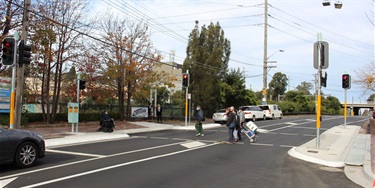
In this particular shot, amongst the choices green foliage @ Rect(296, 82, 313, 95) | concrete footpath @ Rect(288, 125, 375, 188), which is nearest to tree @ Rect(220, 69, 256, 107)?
concrete footpath @ Rect(288, 125, 375, 188)

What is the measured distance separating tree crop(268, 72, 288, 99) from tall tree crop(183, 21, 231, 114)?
65.4 meters

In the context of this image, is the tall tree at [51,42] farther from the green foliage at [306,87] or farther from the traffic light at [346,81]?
the green foliage at [306,87]

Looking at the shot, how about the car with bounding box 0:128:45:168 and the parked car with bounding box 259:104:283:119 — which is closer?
the car with bounding box 0:128:45:168

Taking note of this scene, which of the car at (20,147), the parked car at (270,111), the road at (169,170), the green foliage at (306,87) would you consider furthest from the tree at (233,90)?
the green foliage at (306,87)

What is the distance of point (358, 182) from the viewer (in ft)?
25.4

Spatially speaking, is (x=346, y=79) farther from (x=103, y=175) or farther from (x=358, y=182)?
(x=103, y=175)

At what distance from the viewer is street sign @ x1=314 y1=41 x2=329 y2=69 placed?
42.0ft

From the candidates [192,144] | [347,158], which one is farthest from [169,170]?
[347,158]

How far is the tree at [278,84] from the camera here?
322ft

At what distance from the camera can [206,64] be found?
34188 mm

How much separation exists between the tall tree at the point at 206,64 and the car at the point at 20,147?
2530 cm

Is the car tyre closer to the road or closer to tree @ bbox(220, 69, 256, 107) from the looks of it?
the road

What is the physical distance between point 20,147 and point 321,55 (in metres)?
11.0

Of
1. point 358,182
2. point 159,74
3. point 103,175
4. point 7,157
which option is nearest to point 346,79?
point 159,74
